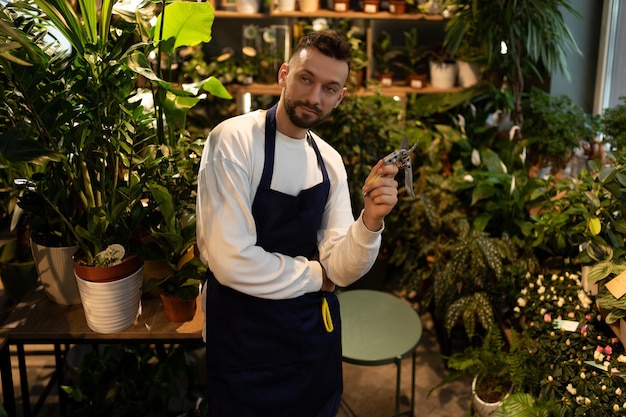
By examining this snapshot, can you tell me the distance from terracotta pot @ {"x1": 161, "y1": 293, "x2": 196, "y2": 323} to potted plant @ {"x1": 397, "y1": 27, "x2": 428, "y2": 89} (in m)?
2.70

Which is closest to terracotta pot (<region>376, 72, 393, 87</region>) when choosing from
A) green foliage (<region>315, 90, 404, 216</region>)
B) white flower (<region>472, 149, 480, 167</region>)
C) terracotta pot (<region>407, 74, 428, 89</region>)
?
terracotta pot (<region>407, 74, 428, 89</region>)

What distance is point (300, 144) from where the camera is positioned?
1938 mm

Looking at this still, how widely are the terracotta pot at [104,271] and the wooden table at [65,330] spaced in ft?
0.65

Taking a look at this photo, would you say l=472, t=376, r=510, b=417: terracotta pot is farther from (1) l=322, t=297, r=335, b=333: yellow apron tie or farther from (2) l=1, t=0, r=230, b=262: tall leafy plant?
(2) l=1, t=0, r=230, b=262: tall leafy plant

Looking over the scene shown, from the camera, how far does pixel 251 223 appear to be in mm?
1843

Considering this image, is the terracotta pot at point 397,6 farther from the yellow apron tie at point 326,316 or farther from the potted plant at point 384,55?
the yellow apron tie at point 326,316

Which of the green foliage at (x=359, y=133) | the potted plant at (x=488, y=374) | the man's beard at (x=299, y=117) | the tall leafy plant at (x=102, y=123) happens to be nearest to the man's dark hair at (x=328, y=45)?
the man's beard at (x=299, y=117)

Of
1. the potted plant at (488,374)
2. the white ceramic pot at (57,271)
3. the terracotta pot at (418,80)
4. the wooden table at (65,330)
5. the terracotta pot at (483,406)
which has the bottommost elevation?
the terracotta pot at (483,406)

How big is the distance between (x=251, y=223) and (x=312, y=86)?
40 cm

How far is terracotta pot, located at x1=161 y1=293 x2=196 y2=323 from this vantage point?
91.6 inches

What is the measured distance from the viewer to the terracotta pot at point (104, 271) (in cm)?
219

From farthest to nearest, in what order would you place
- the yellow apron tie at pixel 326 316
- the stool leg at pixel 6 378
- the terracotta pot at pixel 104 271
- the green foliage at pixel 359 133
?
1. the green foliage at pixel 359 133
2. the stool leg at pixel 6 378
3. the terracotta pot at pixel 104 271
4. the yellow apron tie at pixel 326 316

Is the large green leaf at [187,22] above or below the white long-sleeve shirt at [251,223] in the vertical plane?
above

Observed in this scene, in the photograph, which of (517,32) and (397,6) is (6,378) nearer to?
(517,32)
